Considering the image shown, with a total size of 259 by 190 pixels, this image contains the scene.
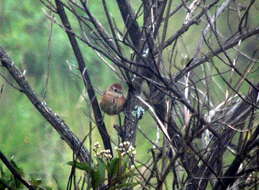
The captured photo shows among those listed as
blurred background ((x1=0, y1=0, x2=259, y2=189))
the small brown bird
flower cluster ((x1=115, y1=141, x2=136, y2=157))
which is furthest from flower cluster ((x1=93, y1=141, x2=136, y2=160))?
blurred background ((x1=0, y1=0, x2=259, y2=189))

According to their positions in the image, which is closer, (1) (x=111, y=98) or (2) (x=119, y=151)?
(2) (x=119, y=151)

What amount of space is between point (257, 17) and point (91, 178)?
2583 mm

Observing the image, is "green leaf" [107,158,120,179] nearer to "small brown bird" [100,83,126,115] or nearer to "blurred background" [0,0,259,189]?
"small brown bird" [100,83,126,115]

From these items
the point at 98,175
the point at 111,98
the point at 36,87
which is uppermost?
the point at 36,87

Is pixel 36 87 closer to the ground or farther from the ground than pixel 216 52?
farther from the ground

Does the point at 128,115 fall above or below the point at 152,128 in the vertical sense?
below

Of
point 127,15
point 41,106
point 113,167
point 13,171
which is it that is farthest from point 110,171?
point 127,15

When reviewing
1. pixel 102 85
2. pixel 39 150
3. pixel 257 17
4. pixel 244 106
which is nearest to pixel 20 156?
pixel 39 150

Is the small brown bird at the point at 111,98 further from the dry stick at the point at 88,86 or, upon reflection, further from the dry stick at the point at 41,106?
the dry stick at the point at 41,106

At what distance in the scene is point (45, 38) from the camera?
15.6ft

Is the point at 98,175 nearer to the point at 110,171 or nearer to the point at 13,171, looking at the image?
the point at 110,171

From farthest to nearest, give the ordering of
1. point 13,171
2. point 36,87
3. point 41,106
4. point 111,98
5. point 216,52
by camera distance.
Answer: point 36,87, point 111,98, point 41,106, point 216,52, point 13,171

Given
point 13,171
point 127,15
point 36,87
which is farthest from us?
point 36,87

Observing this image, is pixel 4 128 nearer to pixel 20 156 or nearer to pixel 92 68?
pixel 20 156
